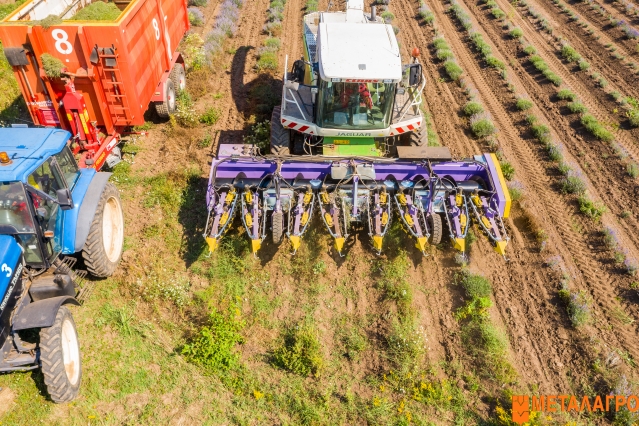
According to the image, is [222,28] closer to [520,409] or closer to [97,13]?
[97,13]

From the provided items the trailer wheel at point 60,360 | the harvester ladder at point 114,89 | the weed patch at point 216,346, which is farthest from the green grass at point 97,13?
the weed patch at point 216,346

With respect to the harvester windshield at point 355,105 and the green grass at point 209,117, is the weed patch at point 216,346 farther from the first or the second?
the green grass at point 209,117

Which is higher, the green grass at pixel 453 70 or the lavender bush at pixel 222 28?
the lavender bush at pixel 222 28

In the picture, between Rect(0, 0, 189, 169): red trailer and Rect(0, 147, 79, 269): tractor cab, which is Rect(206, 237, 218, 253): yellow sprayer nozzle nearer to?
Rect(0, 147, 79, 269): tractor cab

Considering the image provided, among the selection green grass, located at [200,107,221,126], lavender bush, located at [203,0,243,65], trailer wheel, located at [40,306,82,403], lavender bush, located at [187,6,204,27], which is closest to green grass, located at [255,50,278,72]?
lavender bush, located at [203,0,243,65]

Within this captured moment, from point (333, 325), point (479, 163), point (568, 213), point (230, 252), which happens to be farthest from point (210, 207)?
point (568, 213)

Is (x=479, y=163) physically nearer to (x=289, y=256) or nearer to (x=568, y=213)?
(x=568, y=213)
